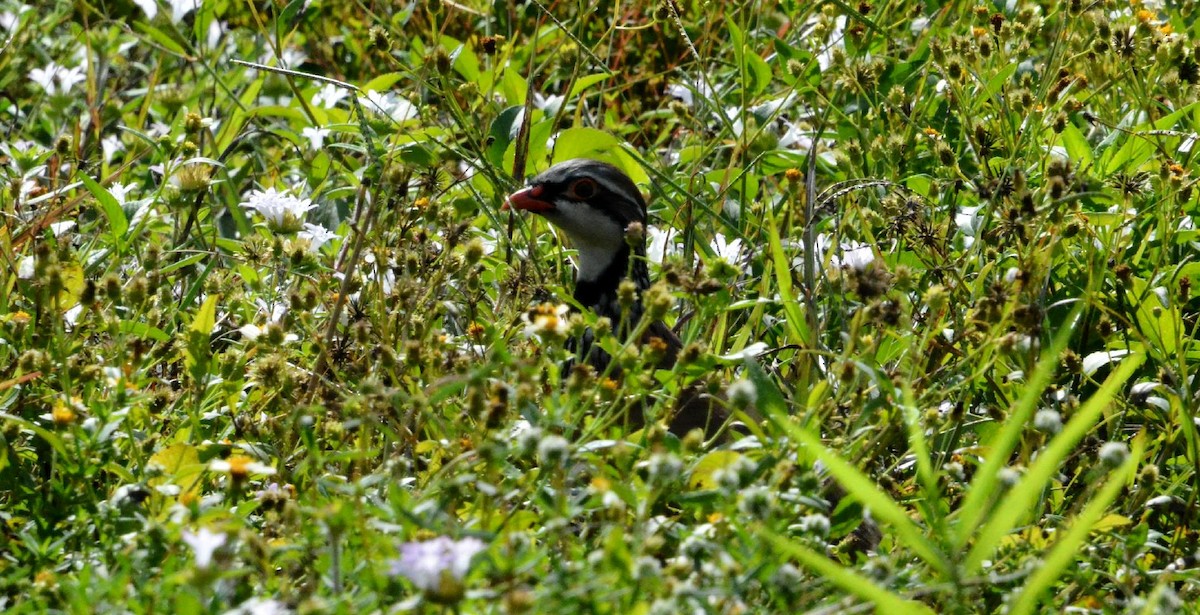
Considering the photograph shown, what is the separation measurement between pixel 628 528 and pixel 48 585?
3.09 ft

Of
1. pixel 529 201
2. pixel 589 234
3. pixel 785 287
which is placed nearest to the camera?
pixel 785 287

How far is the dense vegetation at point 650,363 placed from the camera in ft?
8.03

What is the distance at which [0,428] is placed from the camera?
3.28m

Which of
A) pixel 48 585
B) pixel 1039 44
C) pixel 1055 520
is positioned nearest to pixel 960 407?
pixel 1055 520

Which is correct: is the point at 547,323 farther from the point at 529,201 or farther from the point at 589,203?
the point at 589,203

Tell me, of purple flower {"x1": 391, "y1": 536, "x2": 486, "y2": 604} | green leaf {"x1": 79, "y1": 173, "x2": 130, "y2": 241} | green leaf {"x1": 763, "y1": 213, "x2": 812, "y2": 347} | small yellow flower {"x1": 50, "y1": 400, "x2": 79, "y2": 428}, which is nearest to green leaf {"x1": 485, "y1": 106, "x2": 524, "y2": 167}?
green leaf {"x1": 79, "y1": 173, "x2": 130, "y2": 241}

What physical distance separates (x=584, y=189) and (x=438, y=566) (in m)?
2.65

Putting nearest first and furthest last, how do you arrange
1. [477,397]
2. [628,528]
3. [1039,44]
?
[477,397] < [628,528] < [1039,44]

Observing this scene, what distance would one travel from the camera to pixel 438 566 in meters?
2.04

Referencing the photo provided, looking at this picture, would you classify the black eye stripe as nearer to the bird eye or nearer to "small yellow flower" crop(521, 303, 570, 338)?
the bird eye

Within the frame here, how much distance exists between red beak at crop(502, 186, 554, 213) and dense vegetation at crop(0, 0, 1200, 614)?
0.10 metres

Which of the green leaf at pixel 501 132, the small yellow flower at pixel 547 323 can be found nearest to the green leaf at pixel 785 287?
the small yellow flower at pixel 547 323

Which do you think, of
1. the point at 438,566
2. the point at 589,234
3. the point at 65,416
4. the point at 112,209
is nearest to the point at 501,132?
the point at 589,234

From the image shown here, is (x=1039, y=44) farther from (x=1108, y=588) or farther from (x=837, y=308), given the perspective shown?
(x=1108, y=588)
